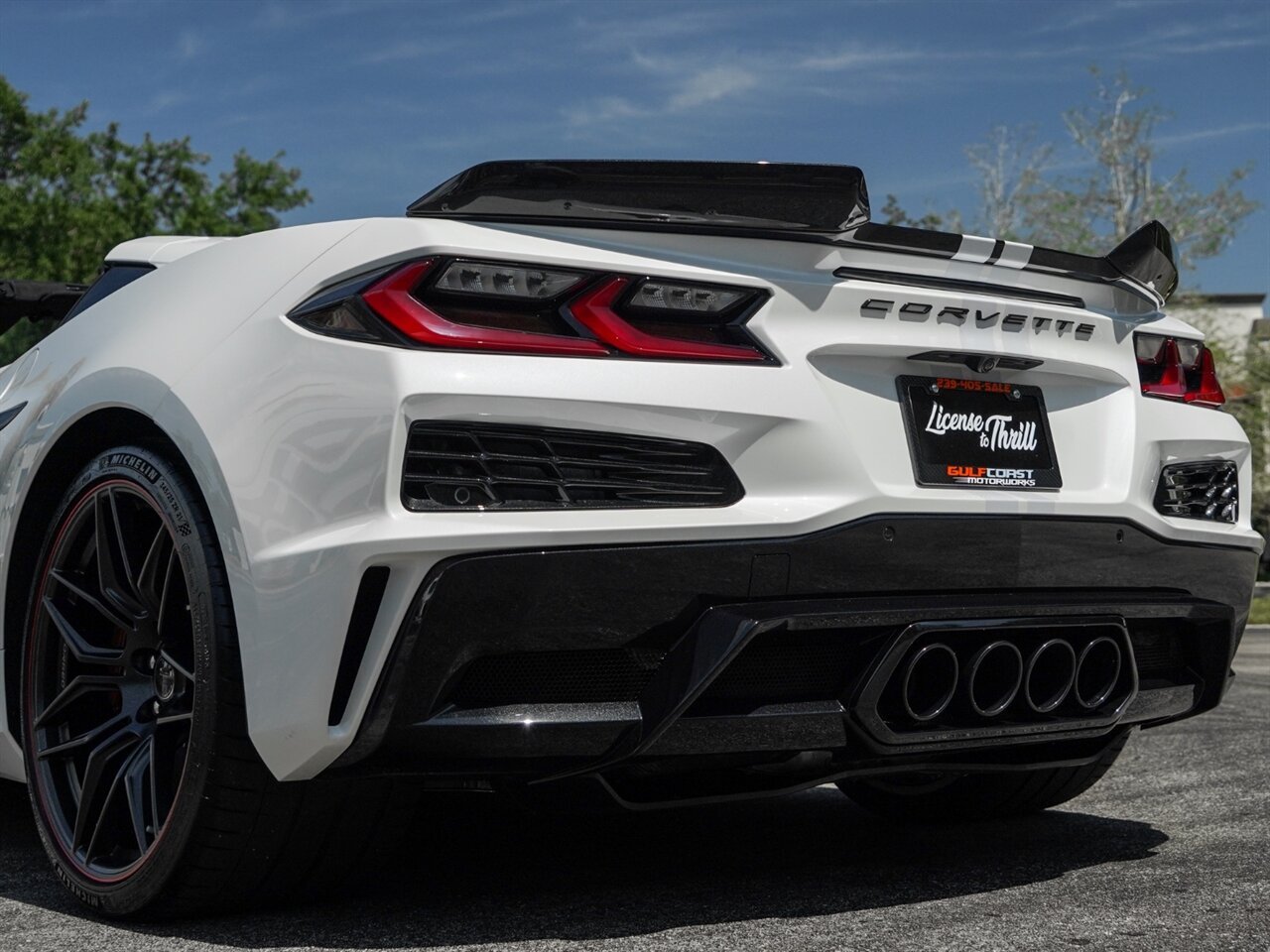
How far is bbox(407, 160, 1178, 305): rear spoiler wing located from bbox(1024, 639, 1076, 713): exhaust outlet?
83 cm

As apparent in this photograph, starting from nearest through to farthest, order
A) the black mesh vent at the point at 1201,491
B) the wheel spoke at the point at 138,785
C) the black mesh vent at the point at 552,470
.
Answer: the black mesh vent at the point at 552,470 < the wheel spoke at the point at 138,785 < the black mesh vent at the point at 1201,491

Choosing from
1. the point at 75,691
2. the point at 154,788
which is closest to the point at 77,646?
the point at 75,691

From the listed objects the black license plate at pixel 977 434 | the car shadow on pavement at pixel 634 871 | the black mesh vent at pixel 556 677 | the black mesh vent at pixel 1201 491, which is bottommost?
the car shadow on pavement at pixel 634 871

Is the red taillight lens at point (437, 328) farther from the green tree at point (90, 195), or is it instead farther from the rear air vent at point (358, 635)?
the green tree at point (90, 195)

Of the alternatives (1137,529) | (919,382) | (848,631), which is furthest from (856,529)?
(1137,529)

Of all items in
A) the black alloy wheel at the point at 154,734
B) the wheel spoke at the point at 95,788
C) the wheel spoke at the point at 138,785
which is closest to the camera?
the black alloy wheel at the point at 154,734

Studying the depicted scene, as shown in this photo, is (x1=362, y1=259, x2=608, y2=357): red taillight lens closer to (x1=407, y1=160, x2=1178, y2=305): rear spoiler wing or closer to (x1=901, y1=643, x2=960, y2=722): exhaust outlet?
(x1=407, y1=160, x2=1178, y2=305): rear spoiler wing

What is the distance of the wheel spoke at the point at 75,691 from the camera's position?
306 centimetres

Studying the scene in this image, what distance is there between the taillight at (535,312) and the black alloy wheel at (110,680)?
2.01 ft

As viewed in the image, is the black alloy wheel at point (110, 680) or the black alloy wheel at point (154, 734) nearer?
the black alloy wheel at point (154, 734)

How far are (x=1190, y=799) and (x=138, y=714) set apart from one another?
276 centimetres

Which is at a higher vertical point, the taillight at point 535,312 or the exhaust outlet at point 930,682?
the taillight at point 535,312

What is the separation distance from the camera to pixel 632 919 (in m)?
2.80

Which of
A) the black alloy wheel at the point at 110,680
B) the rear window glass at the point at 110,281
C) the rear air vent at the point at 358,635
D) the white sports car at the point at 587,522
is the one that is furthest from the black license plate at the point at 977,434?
the rear window glass at the point at 110,281
